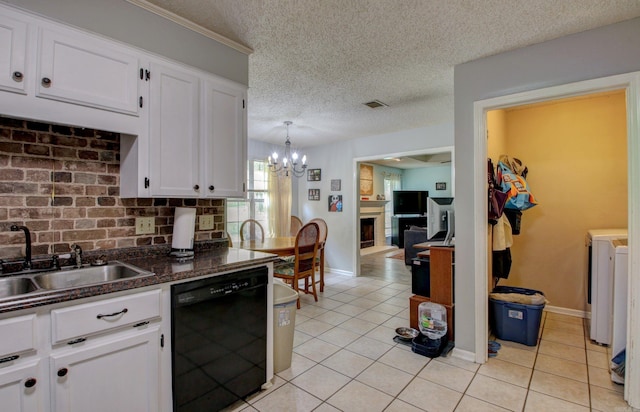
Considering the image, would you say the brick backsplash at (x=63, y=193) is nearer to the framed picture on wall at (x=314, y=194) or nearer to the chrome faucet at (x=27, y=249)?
the chrome faucet at (x=27, y=249)

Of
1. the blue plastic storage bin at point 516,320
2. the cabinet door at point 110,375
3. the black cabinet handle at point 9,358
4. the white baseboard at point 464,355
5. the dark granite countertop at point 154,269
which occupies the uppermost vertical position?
the dark granite countertop at point 154,269

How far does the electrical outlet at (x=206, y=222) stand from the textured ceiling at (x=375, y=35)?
52.5 inches

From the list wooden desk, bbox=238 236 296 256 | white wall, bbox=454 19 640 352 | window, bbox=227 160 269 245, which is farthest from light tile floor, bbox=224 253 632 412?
window, bbox=227 160 269 245

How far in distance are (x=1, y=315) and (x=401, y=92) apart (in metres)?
3.34

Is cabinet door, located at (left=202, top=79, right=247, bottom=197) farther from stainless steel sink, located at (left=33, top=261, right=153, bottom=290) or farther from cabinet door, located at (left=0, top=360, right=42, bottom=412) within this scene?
cabinet door, located at (left=0, top=360, right=42, bottom=412)

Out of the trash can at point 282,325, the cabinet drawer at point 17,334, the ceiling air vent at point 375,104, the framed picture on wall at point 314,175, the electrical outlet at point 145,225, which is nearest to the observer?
the cabinet drawer at point 17,334

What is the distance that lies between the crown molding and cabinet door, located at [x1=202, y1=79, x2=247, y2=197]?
29 centimetres

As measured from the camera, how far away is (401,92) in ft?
10.7

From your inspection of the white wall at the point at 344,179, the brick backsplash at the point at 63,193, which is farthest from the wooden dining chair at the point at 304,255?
the brick backsplash at the point at 63,193

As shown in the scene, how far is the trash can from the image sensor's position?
229 centimetres

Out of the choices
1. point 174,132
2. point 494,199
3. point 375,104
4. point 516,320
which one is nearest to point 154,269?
point 174,132

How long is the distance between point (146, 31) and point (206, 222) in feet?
4.42

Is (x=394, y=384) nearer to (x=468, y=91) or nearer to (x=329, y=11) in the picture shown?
(x=468, y=91)

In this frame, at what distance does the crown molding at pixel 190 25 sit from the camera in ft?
6.13
